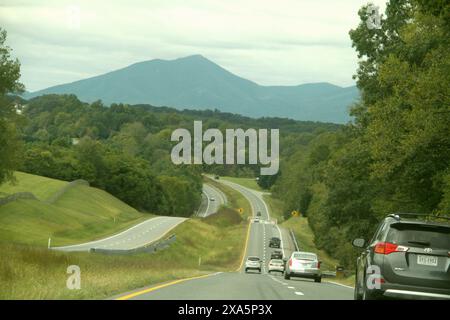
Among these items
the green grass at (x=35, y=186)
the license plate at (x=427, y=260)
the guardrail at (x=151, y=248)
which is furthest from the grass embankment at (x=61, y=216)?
the license plate at (x=427, y=260)

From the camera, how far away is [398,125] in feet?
128

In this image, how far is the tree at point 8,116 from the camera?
80.2 meters

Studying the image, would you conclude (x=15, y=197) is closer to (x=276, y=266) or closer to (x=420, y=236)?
(x=276, y=266)

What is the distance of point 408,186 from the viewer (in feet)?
151

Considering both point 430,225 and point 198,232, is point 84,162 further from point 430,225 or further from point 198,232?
point 430,225

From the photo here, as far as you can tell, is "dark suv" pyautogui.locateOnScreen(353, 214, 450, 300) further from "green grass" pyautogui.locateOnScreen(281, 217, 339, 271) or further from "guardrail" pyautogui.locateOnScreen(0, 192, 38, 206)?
"guardrail" pyautogui.locateOnScreen(0, 192, 38, 206)

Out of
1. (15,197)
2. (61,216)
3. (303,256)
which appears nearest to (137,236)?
(61,216)

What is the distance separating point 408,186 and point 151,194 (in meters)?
126

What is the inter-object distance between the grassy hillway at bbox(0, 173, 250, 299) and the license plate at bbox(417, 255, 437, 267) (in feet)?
20.7

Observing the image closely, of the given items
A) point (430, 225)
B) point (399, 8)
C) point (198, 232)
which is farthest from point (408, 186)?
point (198, 232)

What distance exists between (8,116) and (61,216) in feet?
85.9

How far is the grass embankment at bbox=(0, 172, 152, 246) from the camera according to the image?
89.6 metres

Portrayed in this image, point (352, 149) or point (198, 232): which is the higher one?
point (352, 149)

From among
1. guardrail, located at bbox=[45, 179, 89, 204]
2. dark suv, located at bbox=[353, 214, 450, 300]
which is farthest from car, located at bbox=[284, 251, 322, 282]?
guardrail, located at bbox=[45, 179, 89, 204]
